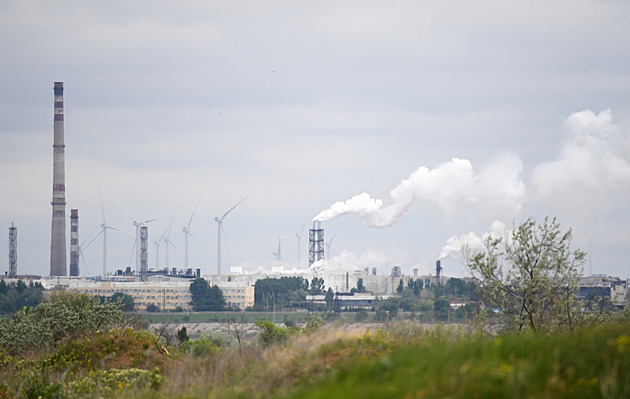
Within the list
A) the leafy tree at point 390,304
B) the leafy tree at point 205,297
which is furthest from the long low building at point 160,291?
the leafy tree at point 390,304

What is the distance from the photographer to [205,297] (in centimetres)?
18362

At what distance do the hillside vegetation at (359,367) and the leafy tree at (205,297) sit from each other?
156m

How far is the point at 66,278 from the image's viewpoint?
186 m

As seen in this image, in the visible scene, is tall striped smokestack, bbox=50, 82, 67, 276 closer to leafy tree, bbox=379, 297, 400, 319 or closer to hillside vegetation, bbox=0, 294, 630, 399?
leafy tree, bbox=379, 297, 400, 319

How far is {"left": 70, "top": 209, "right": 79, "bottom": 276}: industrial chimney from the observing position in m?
196

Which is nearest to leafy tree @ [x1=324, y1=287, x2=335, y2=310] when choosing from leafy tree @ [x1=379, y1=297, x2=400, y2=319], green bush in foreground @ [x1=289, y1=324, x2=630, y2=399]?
leafy tree @ [x1=379, y1=297, x2=400, y2=319]

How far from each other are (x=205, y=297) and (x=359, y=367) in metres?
174

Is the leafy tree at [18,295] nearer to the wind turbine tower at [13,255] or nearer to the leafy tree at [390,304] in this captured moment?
the wind turbine tower at [13,255]

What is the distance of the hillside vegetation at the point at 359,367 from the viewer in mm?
10367

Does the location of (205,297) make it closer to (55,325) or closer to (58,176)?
(58,176)

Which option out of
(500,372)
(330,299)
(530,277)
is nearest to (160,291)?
(330,299)

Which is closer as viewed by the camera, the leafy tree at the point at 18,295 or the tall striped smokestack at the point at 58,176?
the leafy tree at the point at 18,295

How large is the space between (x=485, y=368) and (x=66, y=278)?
7278 inches

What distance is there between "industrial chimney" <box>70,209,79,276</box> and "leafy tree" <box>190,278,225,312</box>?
30.7 metres
